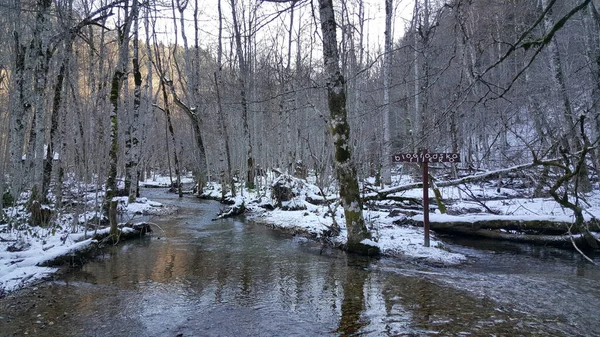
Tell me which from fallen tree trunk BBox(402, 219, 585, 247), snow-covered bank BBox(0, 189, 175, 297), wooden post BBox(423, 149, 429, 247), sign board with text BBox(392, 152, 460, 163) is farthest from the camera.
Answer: fallen tree trunk BBox(402, 219, 585, 247)

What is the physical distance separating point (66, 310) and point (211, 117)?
91.7 feet

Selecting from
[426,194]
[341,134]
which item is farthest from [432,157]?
[341,134]

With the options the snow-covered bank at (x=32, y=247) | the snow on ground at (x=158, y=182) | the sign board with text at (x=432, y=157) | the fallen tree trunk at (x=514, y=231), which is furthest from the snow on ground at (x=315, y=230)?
the snow on ground at (x=158, y=182)

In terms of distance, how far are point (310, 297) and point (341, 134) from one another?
3641mm

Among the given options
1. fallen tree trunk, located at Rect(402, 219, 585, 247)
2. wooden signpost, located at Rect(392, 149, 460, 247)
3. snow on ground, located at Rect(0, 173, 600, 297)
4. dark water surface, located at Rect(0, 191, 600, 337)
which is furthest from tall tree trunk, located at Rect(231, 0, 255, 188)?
wooden signpost, located at Rect(392, 149, 460, 247)

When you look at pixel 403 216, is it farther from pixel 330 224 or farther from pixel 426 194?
pixel 426 194

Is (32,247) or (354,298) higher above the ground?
(32,247)

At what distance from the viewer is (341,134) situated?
25.2 ft

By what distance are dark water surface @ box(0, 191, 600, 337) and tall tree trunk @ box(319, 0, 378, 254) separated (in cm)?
74

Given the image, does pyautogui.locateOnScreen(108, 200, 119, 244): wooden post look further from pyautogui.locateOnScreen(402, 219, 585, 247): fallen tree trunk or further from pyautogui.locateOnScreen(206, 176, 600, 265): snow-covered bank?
pyautogui.locateOnScreen(402, 219, 585, 247): fallen tree trunk

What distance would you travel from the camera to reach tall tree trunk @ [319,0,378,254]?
767 centimetres

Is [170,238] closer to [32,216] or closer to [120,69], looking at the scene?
[32,216]

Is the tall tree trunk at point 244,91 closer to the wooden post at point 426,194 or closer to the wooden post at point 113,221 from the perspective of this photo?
the wooden post at point 113,221

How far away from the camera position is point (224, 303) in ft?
16.5
